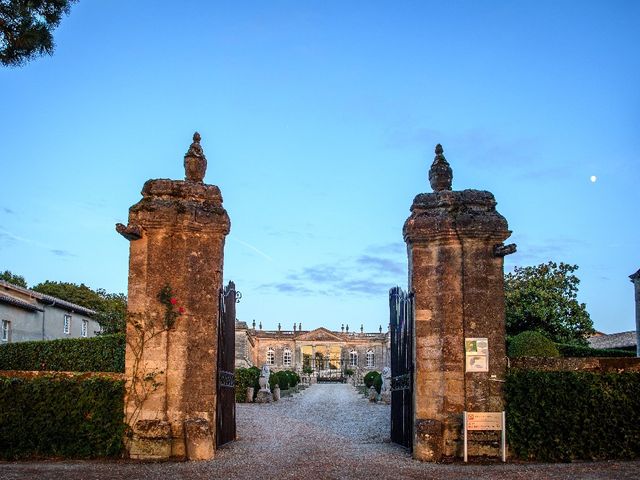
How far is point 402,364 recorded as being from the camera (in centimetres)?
1095

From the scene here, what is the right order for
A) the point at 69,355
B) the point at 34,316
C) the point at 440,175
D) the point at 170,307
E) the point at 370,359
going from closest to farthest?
the point at 170,307 < the point at 440,175 < the point at 69,355 < the point at 34,316 < the point at 370,359

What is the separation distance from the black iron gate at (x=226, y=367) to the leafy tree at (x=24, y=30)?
444 cm

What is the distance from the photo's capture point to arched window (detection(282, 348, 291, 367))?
308 feet

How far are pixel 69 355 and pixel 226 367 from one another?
614 inches

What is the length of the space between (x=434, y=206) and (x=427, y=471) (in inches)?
153

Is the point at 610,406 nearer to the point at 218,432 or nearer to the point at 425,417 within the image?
the point at 425,417

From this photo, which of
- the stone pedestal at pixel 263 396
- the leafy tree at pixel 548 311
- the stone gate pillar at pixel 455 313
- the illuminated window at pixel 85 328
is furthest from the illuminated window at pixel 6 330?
the stone gate pillar at pixel 455 313

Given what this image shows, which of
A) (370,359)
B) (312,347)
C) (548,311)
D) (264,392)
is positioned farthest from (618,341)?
(312,347)

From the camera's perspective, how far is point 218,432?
10445mm

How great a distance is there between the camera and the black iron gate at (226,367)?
10.5m

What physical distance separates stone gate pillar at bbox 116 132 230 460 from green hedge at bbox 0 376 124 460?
0.96 ft

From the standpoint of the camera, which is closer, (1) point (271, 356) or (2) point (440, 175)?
(2) point (440, 175)

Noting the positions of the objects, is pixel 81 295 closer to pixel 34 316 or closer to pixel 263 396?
pixel 34 316

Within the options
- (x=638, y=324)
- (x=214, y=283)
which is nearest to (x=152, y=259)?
(x=214, y=283)
